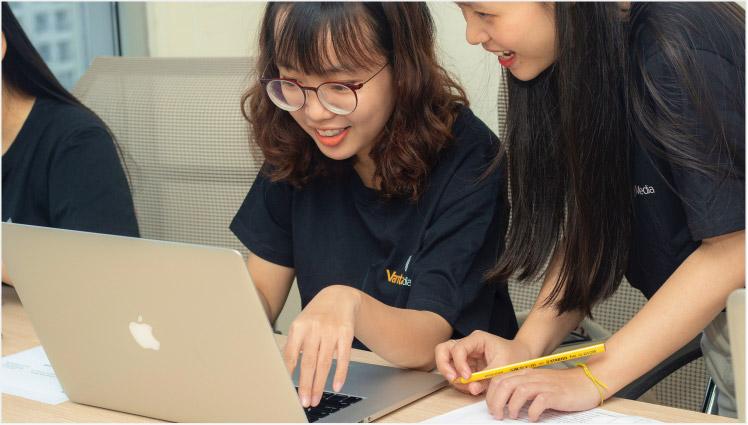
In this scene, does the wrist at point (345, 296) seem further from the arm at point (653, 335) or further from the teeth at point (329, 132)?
the teeth at point (329, 132)

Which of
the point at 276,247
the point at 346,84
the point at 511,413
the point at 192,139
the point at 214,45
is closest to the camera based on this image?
the point at 511,413

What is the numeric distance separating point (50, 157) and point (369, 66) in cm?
71

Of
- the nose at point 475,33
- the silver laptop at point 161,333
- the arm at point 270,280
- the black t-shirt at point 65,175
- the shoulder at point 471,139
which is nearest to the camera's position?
the silver laptop at point 161,333

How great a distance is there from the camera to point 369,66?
1259 mm

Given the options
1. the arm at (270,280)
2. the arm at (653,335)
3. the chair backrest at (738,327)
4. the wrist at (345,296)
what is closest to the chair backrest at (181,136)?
the arm at (270,280)

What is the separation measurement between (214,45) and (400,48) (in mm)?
1490

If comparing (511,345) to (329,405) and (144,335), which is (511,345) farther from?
(144,335)

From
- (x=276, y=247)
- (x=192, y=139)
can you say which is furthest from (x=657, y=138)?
(x=192, y=139)

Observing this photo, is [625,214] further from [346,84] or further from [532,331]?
[346,84]

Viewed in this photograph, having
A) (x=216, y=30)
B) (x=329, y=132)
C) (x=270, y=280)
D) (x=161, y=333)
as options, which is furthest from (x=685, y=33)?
(x=216, y=30)

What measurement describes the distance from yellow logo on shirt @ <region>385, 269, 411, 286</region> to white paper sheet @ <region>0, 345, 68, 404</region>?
0.47 metres

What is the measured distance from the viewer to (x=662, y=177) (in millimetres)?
1071

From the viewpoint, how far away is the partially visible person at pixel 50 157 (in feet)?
5.37

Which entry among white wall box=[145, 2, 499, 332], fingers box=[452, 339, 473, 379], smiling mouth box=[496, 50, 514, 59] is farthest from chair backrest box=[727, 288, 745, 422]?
white wall box=[145, 2, 499, 332]
